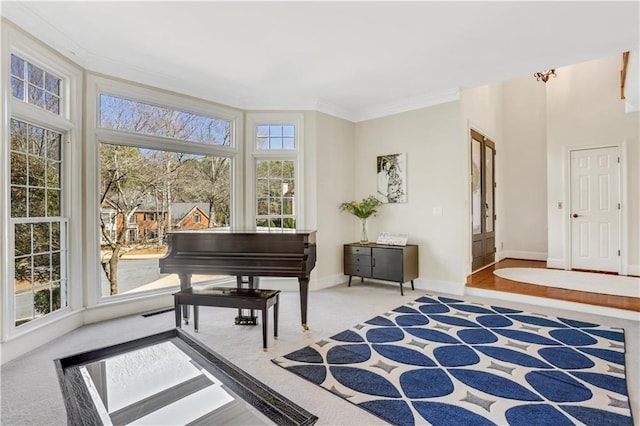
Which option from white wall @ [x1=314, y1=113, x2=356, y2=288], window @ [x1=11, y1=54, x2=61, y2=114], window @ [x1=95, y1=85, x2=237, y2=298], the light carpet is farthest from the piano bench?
the light carpet

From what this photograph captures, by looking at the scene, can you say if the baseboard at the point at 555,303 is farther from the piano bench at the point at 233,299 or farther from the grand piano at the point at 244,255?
the piano bench at the point at 233,299

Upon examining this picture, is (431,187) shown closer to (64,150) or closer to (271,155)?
(271,155)

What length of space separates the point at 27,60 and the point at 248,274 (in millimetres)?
2754

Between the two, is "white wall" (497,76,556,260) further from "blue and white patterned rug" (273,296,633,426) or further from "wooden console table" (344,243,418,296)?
"blue and white patterned rug" (273,296,633,426)

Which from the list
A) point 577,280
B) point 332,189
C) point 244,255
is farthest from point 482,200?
point 244,255

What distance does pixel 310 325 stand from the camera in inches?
134

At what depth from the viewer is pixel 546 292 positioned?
13.8 feet

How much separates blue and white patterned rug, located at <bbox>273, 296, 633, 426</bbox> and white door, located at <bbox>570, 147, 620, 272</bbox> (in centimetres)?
302

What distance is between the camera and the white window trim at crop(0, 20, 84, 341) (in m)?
2.65

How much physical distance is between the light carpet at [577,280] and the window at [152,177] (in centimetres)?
468

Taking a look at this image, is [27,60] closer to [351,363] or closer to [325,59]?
[325,59]

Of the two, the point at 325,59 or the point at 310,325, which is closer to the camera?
the point at 310,325

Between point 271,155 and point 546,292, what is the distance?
165 inches

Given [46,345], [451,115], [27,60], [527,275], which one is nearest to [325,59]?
[451,115]
